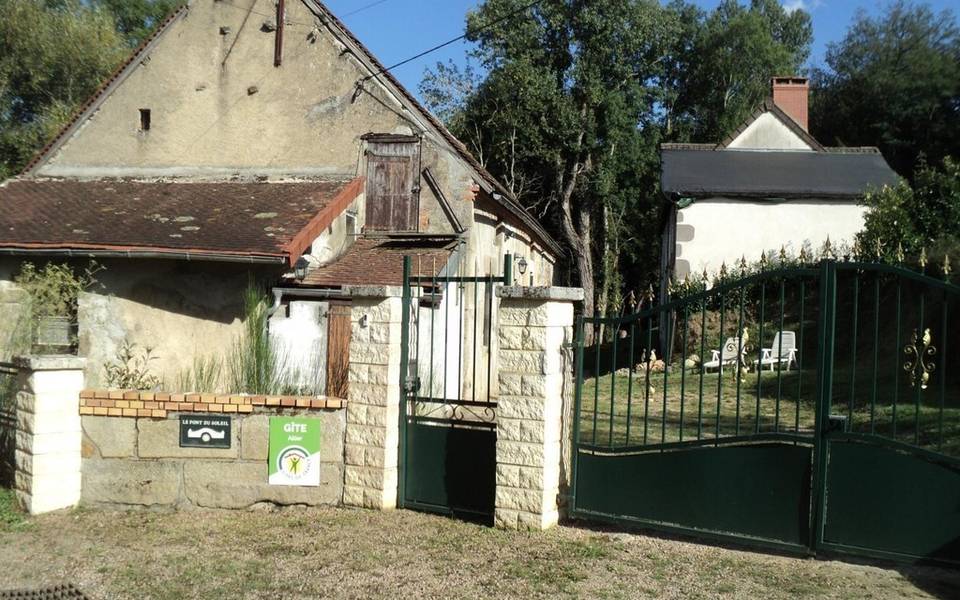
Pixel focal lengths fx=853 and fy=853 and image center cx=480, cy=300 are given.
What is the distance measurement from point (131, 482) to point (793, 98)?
75.6ft

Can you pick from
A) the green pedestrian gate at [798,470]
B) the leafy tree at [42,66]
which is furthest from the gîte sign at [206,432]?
the leafy tree at [42,66]

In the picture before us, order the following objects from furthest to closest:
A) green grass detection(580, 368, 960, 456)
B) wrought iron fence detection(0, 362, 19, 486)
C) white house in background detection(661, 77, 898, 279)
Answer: white house in background detection(661, 77, 898, 279) < green grass detection(580, 368, 960, 456) < wrought iron fence detection(0, 362, 19, 486)

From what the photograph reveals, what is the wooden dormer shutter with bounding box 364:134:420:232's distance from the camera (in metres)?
15.9

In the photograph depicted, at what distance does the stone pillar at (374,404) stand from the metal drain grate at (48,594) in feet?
7.81

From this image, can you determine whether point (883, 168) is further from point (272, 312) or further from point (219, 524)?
point (219, 524)

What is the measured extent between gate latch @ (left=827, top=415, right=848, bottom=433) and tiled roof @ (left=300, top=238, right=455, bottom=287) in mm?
7971

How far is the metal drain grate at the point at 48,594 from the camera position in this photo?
18.4 feet

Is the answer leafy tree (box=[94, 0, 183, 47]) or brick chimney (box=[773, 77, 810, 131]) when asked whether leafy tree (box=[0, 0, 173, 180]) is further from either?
brick chimney (box=[773, 77, 810, 131])

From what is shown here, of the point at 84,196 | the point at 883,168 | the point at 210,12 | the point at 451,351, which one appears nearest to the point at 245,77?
the point at 210,12

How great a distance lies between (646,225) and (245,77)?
74.1ft

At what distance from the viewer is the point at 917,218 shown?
1683 centimetres

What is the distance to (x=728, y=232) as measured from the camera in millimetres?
21344

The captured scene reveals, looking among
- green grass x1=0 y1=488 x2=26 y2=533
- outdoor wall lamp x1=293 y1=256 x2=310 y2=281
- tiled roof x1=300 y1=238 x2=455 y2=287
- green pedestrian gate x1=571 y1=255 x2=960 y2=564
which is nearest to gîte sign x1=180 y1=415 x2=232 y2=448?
green grass x1=0 y1=488 x2=26 y2=533

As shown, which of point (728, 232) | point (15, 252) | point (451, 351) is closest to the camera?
point (15, 252)
